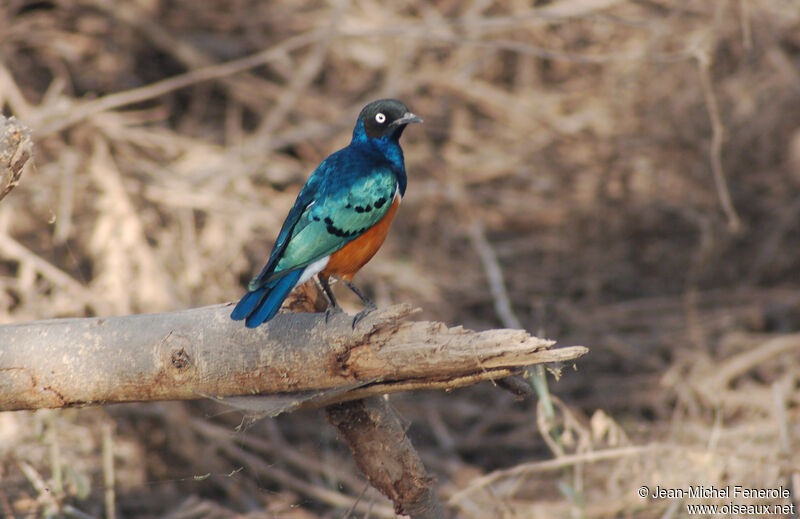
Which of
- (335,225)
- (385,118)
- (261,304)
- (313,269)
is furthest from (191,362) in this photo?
(385,118)

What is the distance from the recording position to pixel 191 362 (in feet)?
9.95

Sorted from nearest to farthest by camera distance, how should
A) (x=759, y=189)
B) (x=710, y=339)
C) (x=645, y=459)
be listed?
(x=645, y=459), (x=710, y=339), (x=759, y=189)

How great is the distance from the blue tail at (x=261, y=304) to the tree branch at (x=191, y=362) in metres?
0.13

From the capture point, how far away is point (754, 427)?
547 cm

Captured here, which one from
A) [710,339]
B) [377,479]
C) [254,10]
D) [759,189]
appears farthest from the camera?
[254,10]

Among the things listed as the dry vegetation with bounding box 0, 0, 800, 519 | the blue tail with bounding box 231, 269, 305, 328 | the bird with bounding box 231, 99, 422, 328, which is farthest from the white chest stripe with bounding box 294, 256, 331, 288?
the dry vegetation with bounding box 0, 0, 800, 519

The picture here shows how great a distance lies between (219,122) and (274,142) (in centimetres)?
102

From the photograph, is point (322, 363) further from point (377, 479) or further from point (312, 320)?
point (377, 479)

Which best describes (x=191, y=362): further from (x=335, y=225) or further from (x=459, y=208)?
(x=459, y=208)

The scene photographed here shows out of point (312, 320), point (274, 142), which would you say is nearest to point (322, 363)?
point (312, 320)

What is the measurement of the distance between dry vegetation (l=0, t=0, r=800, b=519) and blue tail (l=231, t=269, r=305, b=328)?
223 cm

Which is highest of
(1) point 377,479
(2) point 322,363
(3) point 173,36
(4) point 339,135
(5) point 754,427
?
(3) point 173,36

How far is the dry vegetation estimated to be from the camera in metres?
5.69

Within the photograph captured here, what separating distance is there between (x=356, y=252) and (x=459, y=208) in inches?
173
